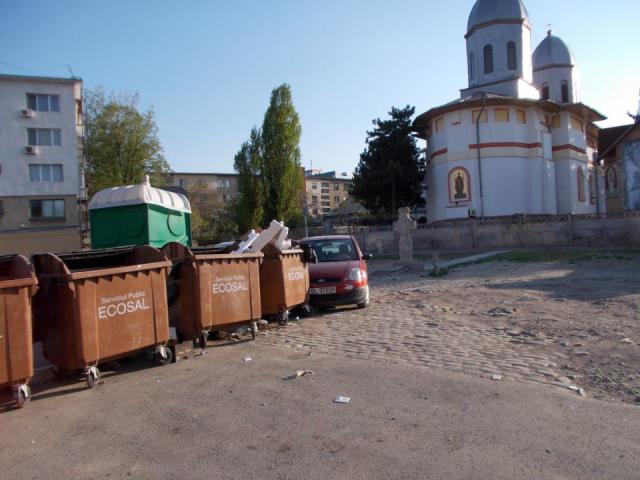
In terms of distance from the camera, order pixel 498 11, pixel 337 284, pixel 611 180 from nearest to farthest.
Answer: pixel 337 284 < pixel 498 11 < pixel 611 180

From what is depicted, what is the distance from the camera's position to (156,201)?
14.9 metres

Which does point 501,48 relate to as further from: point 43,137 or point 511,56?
point 43,137

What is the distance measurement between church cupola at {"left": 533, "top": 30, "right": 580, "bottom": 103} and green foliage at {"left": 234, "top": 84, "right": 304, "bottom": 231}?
23022 millimetres

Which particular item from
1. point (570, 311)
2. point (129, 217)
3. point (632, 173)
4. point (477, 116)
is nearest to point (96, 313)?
point (570, 311)

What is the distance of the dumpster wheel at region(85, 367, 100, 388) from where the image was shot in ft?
20.1

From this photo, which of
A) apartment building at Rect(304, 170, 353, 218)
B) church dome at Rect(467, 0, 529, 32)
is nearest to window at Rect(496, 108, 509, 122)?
church dome at Rect(467, 0, 529, 32)

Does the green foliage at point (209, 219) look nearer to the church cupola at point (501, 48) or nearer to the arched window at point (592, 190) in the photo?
the church cupola at point (501, 48)

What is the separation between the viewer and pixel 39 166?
45531 millimetres

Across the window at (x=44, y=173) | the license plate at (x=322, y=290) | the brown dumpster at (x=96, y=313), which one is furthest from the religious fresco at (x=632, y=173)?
the window at (x=44, y=173)

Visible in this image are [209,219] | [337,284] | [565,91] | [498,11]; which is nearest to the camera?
[337,284]

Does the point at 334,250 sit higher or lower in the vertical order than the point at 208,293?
higher

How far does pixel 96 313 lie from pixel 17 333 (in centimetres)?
101

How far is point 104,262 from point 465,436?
5713 millimetres

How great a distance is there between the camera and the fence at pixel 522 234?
27.0m
